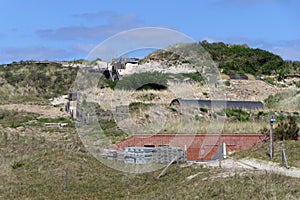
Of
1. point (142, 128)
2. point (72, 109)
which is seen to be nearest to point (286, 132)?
point (142, 128)

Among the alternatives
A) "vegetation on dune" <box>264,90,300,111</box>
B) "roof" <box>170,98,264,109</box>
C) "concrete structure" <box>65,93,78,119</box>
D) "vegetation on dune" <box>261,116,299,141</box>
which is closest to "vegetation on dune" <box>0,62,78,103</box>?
"concrete structure" <box>65,93,78,119</box>

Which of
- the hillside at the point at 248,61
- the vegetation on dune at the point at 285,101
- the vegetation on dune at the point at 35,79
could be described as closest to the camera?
the vegetation on dune at the point at 285,101

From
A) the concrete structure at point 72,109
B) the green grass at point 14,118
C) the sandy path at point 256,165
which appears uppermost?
the concrete structure at point 72,109

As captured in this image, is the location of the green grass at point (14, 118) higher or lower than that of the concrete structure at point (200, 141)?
higher

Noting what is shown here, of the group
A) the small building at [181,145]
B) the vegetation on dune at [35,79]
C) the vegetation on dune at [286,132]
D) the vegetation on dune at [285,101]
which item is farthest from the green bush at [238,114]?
the vegetation on dune at [35,79]

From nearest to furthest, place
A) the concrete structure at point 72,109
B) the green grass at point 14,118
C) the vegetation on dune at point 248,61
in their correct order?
the green grass at point 14,118 < the concrete structure at point 72,109 < the vegetation on dune at point 248,61

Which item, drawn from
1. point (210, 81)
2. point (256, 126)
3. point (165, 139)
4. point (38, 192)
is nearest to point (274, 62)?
point (210, 81)

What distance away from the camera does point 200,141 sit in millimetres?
24891

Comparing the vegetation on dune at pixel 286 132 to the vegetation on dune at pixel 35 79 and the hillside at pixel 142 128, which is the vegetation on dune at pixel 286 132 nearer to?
the hillside at pixel 142 128

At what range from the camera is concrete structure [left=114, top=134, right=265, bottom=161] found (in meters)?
24.8

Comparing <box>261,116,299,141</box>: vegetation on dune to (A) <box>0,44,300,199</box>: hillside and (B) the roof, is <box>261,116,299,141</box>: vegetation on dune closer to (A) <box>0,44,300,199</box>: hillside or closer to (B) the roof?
(A) <box>0,44,300,199</box>: hillside

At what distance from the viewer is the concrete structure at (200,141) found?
976 inches

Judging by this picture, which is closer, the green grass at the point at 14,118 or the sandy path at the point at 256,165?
the sandy path at the point at 256,165

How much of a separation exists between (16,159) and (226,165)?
9.73m
